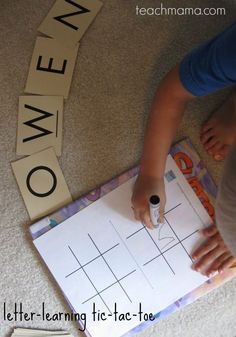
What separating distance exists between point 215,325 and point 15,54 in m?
0.74

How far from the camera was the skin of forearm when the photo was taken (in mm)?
762

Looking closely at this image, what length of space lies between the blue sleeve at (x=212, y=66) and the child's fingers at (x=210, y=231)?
0.30m

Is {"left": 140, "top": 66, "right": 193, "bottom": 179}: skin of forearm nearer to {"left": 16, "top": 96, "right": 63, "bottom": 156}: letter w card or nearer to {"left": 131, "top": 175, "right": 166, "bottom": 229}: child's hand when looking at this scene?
{"left": 131, "top": 175, "right": 166, "bottom": 229}: child's hand

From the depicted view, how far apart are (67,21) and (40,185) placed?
37 centimetres

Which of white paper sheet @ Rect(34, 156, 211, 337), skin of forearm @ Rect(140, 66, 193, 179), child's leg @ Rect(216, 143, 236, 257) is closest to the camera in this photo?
child's leg @ Rect(216, 143, 236, 257)

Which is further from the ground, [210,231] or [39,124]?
[39,124]

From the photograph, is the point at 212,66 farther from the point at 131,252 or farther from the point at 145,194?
the point at 131,252

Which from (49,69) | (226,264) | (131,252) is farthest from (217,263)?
(49,69)

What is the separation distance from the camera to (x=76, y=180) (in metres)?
0.88

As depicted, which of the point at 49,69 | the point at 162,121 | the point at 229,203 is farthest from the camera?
the point at 49,69

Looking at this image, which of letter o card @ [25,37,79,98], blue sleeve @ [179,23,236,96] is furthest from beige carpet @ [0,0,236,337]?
blue sleeve @ [179,23,236,96]

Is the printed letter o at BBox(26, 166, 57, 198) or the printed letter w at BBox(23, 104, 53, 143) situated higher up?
the printed letter w at BBox(23, 104, 53, 143)

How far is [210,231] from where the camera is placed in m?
0.87

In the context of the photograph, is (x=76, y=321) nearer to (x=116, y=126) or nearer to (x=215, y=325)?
(x=215, y=325)
